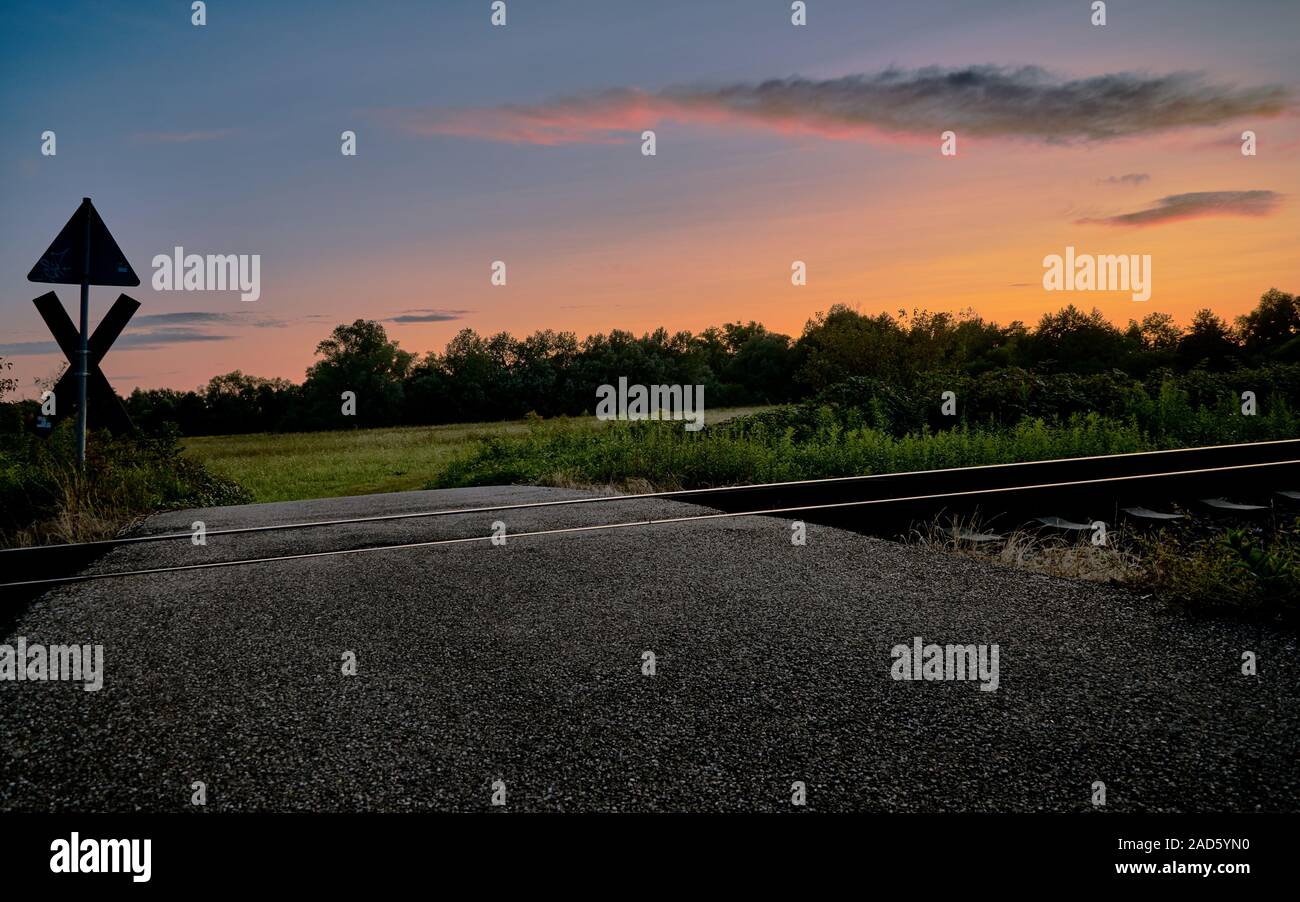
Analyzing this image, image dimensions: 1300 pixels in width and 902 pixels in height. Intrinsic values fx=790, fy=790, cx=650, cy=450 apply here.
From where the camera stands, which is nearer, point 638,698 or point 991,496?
point 638,698

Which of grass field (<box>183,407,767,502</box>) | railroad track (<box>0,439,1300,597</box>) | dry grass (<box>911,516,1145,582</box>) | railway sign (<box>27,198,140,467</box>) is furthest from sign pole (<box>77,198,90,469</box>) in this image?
dry grass (<box>911,516,1145,582</box>)

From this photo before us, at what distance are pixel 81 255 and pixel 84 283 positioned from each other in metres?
0.32

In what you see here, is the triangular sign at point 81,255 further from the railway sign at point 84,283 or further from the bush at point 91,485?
the bush at point 91,485

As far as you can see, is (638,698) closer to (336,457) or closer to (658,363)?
(336,457)

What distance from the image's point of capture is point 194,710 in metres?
4.08

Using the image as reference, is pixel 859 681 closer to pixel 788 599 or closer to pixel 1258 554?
pixel 788 599

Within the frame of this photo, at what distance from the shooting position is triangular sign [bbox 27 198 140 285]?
8930mm

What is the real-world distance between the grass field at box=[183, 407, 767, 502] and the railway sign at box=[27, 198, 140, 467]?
221 inches

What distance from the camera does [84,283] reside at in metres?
9.12

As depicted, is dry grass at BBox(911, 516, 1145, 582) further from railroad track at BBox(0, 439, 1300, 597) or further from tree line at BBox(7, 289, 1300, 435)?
tree line at BBox(7, 289, 1300, 435)

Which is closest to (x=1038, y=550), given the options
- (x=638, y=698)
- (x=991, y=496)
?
(x=991, y=496)

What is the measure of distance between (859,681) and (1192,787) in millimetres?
1554

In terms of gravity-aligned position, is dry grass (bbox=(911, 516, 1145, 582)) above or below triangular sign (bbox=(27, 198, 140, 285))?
below
